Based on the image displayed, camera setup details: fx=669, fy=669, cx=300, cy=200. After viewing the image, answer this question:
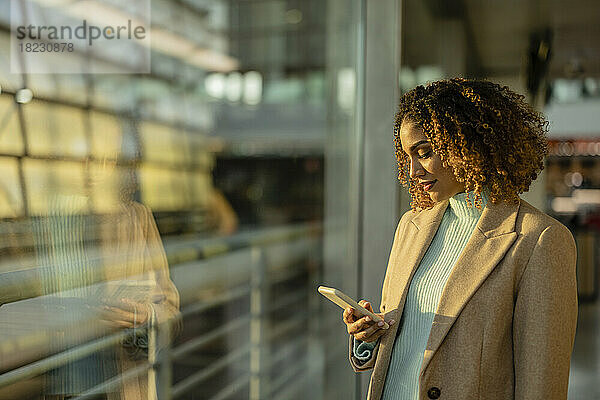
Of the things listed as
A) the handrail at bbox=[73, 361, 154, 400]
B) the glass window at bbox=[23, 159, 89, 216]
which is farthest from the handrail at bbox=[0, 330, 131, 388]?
the glass window at bbox=[23, 159, 89, 216]

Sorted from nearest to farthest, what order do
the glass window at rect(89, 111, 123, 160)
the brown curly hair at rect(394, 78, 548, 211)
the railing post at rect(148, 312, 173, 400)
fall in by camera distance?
1. the brown curly hair at rect(394, 78, 548, 211)
2. the glass window at rect(89, 111, 123, 160)
3. the railing post at rect(148, 312, 173, 400)

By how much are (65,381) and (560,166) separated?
1.96m

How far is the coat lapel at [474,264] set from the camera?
4.80 ft

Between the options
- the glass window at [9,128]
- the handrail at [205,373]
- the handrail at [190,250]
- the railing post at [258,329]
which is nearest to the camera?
the glass window at [9,128]

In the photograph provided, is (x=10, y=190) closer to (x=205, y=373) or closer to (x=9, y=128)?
(x=9, y=128)

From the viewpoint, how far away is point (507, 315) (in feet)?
4.76

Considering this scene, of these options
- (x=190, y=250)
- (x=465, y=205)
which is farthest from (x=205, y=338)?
(x=465, y=205)

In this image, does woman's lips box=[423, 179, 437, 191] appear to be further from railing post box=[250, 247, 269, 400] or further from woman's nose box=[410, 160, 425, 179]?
railing post box=[250, 247, 269, 400]

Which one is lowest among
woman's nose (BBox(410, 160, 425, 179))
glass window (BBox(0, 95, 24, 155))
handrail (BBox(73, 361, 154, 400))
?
handrail (BBox(73, 361, 154, 400))

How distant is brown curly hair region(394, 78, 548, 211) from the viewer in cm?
150

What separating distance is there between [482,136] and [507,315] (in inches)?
15.8

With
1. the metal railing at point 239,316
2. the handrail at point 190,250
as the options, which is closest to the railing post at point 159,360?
the metal railing at point 239,316

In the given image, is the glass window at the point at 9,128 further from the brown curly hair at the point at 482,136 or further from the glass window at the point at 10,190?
the brown curly hair at the point at 482,136

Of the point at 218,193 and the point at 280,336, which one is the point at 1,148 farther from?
the point at 280,336
